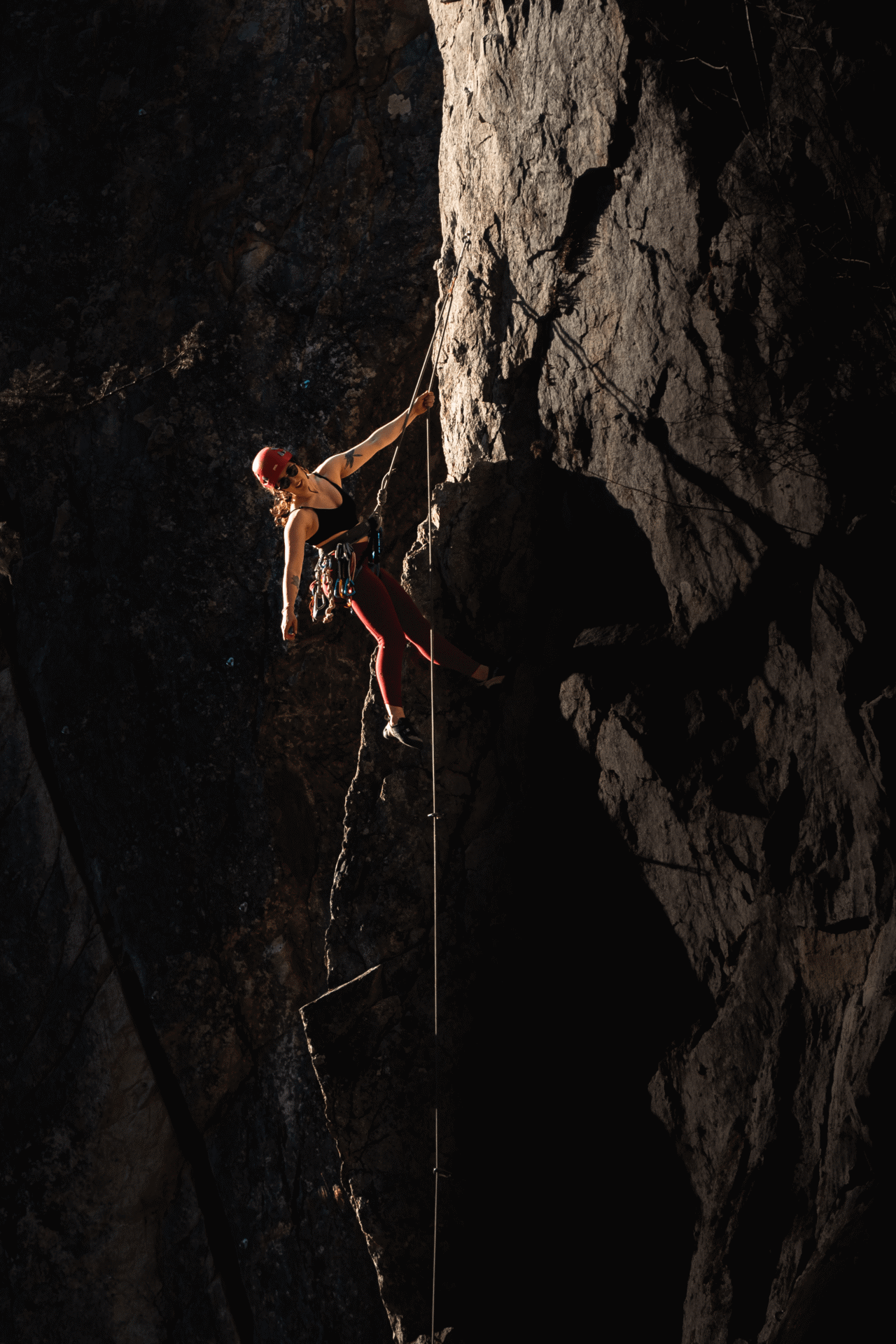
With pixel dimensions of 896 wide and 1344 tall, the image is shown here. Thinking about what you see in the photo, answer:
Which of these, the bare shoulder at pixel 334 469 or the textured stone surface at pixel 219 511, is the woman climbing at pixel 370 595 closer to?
the bare shoulder at pixel 334 469

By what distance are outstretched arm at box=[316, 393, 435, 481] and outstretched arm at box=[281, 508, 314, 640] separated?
1.53 feet

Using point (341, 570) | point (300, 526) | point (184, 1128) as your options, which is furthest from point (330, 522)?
point (184, 1128)

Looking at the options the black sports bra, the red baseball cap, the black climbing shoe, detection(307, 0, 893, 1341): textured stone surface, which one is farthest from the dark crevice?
the red baseball cap

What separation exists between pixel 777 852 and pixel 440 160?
5917 millimetres

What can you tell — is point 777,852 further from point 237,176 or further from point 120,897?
point 237,176

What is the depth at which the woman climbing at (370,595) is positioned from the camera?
6203 millimetres

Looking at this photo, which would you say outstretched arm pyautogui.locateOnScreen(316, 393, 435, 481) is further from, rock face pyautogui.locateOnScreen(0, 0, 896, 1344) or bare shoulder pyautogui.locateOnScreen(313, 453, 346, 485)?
rock face pyautogui.locateOnScreen(0, 0, 896, 1344)

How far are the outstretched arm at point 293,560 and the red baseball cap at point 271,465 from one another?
28 cm

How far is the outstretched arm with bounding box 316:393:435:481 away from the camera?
258 inches

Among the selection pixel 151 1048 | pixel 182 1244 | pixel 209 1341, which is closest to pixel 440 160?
pixel 151 1048

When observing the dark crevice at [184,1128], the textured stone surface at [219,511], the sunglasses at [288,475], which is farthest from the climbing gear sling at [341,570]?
the dark crevice at [184,1128]

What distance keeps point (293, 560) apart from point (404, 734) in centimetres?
135

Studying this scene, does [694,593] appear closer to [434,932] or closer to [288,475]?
[288,475]

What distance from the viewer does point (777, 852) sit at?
201 inches
